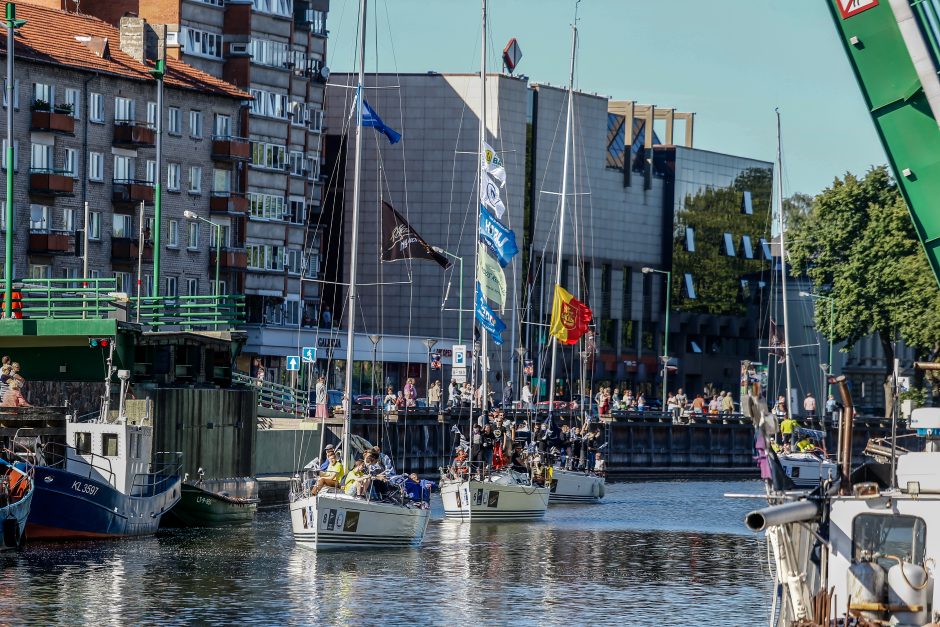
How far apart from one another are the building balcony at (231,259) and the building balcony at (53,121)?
47.0 feet

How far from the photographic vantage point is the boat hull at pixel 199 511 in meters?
56.8

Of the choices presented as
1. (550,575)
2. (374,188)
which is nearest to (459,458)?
(550,575)

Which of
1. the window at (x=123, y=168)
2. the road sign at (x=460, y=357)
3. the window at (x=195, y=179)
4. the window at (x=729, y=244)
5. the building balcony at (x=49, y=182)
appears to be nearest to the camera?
the road sign at (x=460, y=357)

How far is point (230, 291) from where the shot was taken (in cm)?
11062

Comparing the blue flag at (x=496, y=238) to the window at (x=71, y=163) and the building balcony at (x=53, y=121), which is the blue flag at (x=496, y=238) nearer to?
the building balcony at (x=53, y=121)

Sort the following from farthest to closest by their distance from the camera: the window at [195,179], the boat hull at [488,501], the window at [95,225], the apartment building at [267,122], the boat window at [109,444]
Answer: the apartment building at [267,122] → the window at [195,179] → the window at [95,225] → the boat hull at [488,501] → the boat window at [109,444]

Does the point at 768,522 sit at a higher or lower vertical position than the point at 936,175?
lower

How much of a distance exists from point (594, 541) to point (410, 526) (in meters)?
8.76

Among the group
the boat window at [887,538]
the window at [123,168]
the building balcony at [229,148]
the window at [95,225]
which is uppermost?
the building balcony at [229,148]

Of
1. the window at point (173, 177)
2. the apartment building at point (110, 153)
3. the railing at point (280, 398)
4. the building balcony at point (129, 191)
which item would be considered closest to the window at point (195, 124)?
the apartment building at point (110, 153)

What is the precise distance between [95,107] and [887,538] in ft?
258

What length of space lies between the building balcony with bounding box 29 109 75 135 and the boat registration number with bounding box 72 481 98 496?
47.0 m

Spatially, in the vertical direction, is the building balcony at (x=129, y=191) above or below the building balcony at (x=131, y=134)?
below

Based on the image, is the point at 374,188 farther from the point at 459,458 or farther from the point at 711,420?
the point at 459,458
